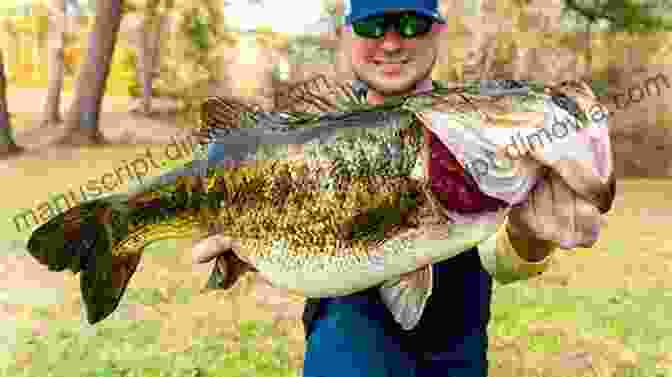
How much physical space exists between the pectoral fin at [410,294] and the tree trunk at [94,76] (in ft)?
42.0

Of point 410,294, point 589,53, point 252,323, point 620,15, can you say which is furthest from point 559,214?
point 620,15

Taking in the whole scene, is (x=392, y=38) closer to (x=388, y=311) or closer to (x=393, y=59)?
(x=393, y=59)

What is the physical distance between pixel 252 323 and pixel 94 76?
10.4 meters

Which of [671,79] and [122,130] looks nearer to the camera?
[671,79]

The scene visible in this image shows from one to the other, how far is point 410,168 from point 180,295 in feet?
13.1

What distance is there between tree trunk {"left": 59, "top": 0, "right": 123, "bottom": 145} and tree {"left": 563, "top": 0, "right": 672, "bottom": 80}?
954cm

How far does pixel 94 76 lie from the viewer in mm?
12734

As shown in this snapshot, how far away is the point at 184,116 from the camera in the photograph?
56.9 feet

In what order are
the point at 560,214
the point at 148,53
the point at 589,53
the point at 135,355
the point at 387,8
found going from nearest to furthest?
the point at 560,214 < the point at 387,8 < the point at 135,355 < the point at 589,53 < the point at 148,53

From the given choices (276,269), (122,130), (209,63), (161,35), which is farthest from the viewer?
(161,35)

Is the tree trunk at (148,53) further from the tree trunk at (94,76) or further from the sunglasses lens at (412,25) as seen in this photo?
the sunglasses lens at (412,25)

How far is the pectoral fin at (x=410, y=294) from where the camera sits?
1.27 metres

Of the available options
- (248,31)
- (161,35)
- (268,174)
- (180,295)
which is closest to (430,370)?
(268,174)

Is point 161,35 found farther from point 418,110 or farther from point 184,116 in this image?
point 418,110
